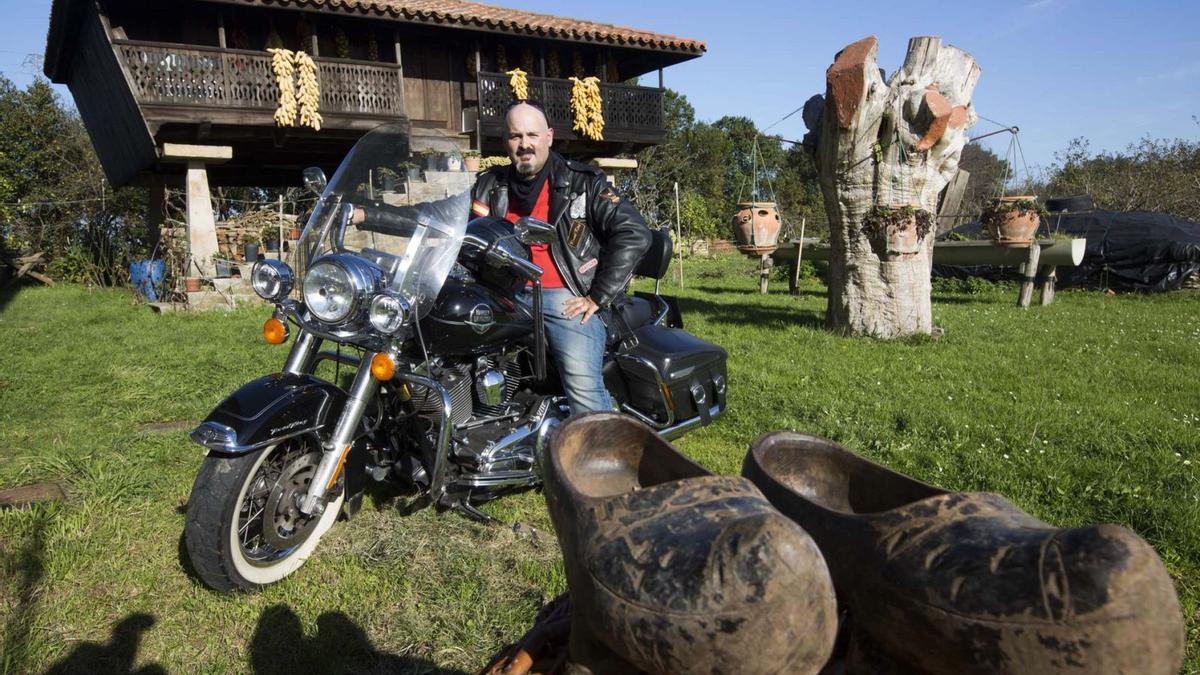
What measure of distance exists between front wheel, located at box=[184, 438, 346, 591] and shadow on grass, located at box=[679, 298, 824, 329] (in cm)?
629

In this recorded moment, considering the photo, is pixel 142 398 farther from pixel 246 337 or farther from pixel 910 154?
pixel 910 154

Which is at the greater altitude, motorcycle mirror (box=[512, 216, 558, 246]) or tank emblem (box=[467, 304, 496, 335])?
motorcycle mirror (box=[512, 216, 558, 246])

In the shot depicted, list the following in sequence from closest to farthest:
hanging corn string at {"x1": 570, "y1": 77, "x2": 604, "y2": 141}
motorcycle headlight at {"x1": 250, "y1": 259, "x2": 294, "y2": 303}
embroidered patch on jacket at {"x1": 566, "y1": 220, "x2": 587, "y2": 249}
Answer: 1. motorcycle headlight at {"x1": 250, "y1": 259, "x2": 294, "y2": 303}
2. embroidered patch on jacket at {"x1": 566, "y1": 220, "x2": 587, "y2": 249}
3. hanging corn string at {"x1": 570, "y1": 77, "x2": 604, "y2": 141}

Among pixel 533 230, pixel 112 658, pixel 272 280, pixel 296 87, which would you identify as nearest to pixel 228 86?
pixel 296 87

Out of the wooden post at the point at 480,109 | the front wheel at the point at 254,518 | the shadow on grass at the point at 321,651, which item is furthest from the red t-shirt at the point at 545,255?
the wooden post at the point at 480,109

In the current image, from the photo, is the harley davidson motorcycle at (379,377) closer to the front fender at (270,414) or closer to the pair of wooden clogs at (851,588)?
the front fender at (270,414)

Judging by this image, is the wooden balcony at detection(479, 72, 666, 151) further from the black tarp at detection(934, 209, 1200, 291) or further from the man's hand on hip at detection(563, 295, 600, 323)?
the man's hand on hip at detection(563, 295, 600, 323)

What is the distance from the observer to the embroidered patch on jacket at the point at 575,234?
3504 mm

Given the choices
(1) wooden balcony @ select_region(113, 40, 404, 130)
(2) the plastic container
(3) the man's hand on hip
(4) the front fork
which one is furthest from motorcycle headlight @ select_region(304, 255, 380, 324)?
(1) wooden balcony @ select_region(113, 40, 404, 130)

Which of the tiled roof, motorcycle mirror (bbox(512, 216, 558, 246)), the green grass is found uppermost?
the tiled roof

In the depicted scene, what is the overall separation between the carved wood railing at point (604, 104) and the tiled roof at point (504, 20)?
1032mm

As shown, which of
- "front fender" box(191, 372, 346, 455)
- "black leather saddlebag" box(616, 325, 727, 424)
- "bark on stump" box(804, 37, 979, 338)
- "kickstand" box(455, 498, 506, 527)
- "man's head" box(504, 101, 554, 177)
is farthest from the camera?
"bark on stump" box(804, 37, 979, 338)

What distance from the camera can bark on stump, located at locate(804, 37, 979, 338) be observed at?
748 cm

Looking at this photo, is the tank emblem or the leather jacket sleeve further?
the leather jacket sleeve
